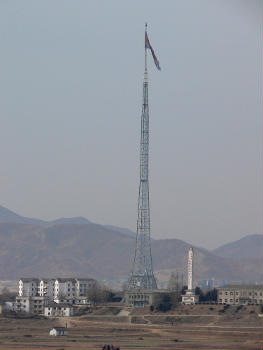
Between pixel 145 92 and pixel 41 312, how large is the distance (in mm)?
30840

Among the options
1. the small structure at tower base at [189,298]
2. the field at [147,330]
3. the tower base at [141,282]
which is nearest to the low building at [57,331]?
the field at [147,330]

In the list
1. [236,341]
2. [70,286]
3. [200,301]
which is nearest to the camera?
[236,341]

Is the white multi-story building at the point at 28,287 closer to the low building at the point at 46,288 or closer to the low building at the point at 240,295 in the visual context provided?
the low building at the point at 46,288

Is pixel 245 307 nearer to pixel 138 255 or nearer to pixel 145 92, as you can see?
pixel 138 255

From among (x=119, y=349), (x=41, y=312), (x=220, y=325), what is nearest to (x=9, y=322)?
(x=41, y=312)

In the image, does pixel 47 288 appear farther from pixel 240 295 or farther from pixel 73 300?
pixel 240 295

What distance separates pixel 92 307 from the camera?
139 metres

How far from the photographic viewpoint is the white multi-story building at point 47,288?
156m

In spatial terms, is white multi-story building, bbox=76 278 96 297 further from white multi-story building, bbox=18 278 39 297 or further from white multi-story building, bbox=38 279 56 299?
white multi-story building, bbox=18 278 39 297

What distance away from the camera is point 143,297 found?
137625 mm

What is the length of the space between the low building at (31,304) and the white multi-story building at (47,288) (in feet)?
40.3

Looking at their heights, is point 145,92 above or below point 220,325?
above

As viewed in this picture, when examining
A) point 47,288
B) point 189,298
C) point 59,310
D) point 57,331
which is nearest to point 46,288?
point 47,288

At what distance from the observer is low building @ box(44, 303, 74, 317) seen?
134 metres
